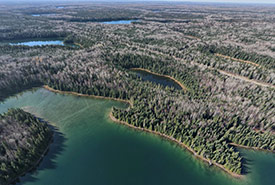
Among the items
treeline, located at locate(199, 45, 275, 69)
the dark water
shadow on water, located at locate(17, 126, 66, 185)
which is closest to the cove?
shadow on water, located at locate(17, 126, 66, 185)

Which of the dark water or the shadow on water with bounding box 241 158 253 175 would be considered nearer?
the shadow on water with bounding box 241 158 253 175

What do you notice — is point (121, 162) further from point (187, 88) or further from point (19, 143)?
point (187, 88)

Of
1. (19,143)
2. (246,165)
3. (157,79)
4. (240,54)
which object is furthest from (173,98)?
(240,54)

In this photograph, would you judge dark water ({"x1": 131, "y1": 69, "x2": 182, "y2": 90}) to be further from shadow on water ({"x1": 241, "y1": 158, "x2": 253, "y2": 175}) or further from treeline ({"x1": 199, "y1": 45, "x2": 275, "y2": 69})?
treeline ({"x1": 199, "y1": 45, "x2": 275, "y2": 69})

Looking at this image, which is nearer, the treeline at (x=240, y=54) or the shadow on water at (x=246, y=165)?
the shadow on water at (x=246, y=165)

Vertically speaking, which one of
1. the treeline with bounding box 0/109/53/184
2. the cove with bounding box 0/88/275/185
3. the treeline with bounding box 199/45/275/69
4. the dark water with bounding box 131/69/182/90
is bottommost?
the cove with bounding box 0/88/275/185

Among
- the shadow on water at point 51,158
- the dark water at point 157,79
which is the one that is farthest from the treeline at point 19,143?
the dark water at point 157,79

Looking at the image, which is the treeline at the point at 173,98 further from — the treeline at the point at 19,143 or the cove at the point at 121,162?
the treeline at the point at 19,143

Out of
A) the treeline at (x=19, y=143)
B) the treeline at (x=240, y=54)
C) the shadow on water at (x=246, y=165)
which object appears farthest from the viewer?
the treeline at (x=240, y=54)

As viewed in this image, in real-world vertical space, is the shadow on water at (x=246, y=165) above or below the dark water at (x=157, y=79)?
below
